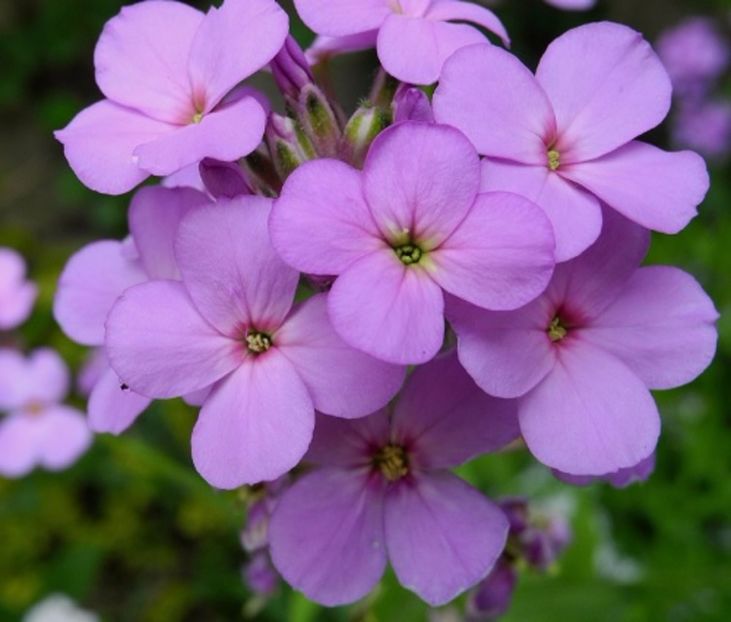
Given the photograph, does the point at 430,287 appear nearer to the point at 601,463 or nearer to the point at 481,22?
the point at 601,463

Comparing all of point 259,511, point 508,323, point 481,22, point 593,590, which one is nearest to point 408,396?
point 508,323

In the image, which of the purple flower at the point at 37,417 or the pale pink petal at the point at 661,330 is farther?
the purple flower at the point at 37,417

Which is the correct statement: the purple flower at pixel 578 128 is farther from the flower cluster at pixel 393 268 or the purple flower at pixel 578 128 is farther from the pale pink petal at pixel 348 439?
the pale pink petal at pixel 348 439

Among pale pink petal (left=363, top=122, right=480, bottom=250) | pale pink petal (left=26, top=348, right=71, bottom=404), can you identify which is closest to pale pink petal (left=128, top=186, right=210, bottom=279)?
pale pink petal (left=363, top=122, right=480, bottom=250)

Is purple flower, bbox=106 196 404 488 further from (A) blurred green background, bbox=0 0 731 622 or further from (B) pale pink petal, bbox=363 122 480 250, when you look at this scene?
(A) blurred green background, bbox=0 0 731 622

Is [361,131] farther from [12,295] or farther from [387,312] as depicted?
[12,295]

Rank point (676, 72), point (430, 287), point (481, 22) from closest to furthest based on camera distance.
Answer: point (430, 287) → point (481, 22) → point (676, 72)

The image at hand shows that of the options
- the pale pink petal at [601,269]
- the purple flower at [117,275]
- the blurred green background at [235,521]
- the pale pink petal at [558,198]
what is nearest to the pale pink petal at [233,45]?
the purple flower at [117,275]
